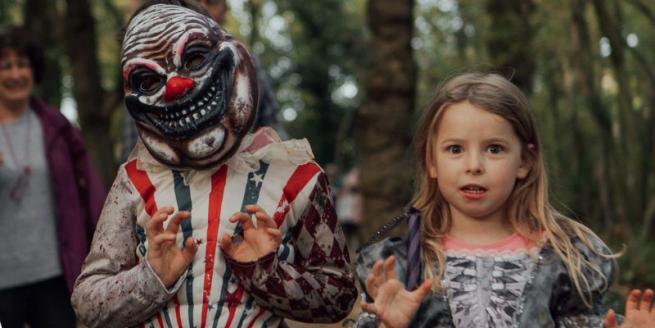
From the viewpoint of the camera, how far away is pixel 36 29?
13.8 m

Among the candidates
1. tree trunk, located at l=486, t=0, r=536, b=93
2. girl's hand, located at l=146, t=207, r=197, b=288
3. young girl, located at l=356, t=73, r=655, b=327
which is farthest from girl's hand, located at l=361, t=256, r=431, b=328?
tree trunk, located at l=486, t=0, r=536, b=93

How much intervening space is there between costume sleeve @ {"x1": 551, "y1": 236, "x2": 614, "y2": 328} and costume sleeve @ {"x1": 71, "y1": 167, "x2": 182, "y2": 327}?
1.19 metres

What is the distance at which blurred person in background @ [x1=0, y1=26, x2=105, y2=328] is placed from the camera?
224 inches

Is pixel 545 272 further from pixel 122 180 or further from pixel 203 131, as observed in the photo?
pixel 122 180

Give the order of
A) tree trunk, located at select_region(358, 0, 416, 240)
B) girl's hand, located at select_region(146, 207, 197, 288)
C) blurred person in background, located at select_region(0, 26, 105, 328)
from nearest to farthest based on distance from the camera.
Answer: girl's hand, located at select_region(146, 207, 197, 288) → blurred person in background, located at select_region(0, 26, 105, 328) → tree trunk, located at select_region(358, 0, 416, 240)

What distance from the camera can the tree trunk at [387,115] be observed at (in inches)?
348

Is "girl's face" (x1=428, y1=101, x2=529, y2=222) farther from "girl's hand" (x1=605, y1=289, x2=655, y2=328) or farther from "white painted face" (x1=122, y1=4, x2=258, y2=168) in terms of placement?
"white painted face" (x1=122, y1=4, x2=258, y2=168)

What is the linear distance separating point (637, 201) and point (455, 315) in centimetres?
944

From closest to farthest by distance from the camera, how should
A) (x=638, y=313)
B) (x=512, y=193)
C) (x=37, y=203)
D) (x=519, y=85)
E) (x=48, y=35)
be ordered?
(x=638, y=313) → (x=512, y=193) → (x=37, y=203) → (x=519, y=85) → (x=48, y=35)

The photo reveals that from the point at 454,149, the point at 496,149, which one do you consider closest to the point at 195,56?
the point at 454,149

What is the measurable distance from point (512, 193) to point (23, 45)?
10.8ft

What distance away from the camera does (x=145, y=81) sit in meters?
3.46

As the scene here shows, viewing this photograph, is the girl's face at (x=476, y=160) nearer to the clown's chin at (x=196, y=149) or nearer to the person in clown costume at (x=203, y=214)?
the person in clown costume at (x=203, y=214)

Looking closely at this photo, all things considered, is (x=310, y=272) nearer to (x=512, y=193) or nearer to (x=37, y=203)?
(x=512, y=193)
